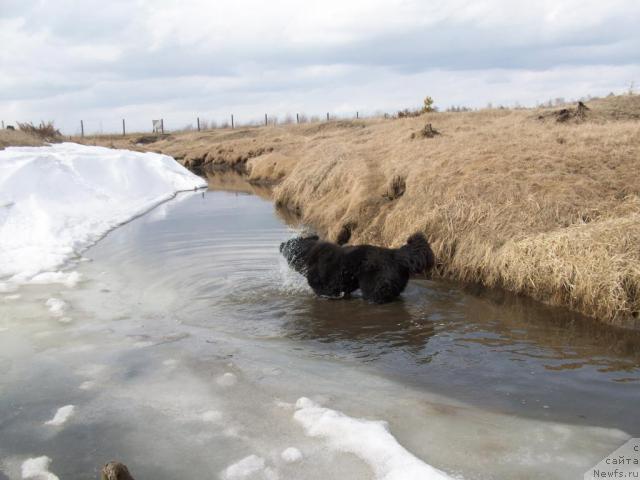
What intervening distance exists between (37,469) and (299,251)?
516 centimetres

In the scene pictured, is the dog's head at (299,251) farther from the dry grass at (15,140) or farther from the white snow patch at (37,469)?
the dry grass at (15,140)

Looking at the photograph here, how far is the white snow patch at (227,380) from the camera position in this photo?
5305 millimetres

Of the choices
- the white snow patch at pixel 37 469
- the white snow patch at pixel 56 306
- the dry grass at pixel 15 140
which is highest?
the dry grass at pixel 15 140

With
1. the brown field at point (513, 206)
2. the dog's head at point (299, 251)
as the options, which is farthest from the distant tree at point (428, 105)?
the dog's head at point (299, 251)

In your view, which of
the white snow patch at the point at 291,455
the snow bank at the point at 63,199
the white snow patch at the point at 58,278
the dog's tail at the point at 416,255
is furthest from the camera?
the snow bank at the point at 63,199

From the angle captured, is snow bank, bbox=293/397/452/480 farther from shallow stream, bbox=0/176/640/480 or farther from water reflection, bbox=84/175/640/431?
water reflection, bbox=84/175/640/431

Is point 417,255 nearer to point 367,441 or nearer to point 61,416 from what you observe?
point 367,441

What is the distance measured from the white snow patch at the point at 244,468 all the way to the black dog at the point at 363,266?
13.0 ft

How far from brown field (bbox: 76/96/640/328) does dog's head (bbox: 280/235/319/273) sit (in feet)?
7.37

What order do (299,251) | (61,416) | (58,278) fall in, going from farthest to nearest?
(58,278) → (299,251) → (61,416)

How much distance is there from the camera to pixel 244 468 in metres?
3.95

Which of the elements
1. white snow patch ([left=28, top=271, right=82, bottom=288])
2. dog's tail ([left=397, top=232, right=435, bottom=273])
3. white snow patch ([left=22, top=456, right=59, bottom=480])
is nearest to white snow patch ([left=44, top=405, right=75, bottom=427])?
white snow patch ([left=22, top=456, right=59, bottom=480])

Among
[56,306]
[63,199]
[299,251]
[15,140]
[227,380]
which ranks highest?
[15,140]

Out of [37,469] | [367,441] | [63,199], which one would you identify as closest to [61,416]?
[37,469]
